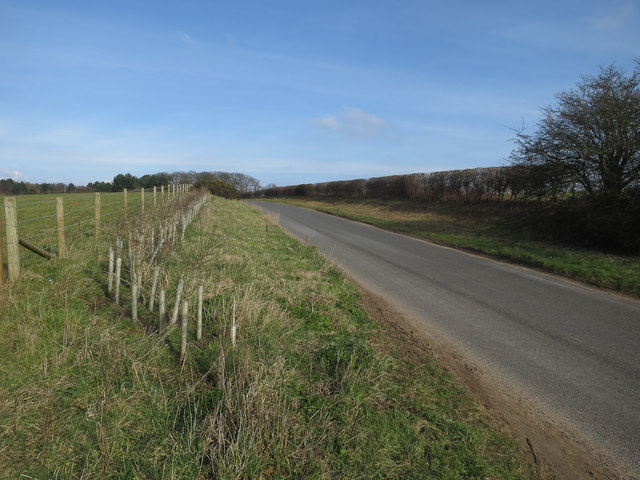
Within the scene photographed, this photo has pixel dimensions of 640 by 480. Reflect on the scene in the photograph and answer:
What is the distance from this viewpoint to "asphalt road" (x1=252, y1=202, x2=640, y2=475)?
3639 mm

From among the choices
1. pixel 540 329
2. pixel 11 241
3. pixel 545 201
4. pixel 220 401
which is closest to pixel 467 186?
pixel 545 201

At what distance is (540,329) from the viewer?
5.53 metres

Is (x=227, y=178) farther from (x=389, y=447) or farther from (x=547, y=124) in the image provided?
(x=389, y=447)

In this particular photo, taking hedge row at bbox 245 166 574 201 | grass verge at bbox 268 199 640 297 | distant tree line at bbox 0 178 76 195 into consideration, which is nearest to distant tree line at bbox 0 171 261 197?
distant tree line at bbox 0 178 76 195

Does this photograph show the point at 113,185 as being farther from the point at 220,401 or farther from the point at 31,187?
the point at 220,401

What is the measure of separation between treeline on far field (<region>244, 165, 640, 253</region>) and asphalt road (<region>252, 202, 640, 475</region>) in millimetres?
5385

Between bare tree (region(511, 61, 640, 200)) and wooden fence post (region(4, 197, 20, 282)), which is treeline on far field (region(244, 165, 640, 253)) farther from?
wooden fence post (region(4, 197, 20, 282))

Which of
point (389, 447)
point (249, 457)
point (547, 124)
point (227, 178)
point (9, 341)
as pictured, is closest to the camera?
point (249, 457)

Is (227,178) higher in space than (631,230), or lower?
higher

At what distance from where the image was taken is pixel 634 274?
28.3ft

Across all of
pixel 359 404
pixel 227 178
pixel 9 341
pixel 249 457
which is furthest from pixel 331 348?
pixel 227 178

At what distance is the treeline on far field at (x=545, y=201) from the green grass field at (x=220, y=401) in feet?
38.5

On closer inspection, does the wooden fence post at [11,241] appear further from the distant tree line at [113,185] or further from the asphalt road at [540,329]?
the distant tree line at [113,185]

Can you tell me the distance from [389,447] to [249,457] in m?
1.08
